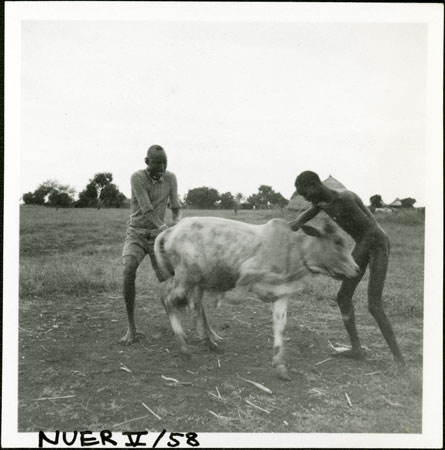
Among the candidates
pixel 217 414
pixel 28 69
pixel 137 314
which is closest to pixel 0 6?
pixel 28 69

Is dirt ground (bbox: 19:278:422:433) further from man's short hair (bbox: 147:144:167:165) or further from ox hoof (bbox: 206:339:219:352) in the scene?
man's short hair (bbox: 147:144:167:165)

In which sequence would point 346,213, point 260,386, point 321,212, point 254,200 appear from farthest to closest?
1. point 254,200
2. point 321,212
3. point 346,213
4. point 260,386

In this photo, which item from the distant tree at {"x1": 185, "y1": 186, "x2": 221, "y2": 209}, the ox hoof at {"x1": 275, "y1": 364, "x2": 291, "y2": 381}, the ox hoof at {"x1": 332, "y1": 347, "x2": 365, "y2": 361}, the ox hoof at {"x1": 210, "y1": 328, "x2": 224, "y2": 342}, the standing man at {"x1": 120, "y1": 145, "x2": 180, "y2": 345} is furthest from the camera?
the distant tree at {"x1": 185, "y1": 186, "x2": 221, "y2": 209}

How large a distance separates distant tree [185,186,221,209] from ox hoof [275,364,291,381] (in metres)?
1.41

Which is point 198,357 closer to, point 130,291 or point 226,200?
point 130,291

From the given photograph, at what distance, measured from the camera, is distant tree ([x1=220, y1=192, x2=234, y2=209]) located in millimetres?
4035

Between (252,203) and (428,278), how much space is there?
1.57 metres

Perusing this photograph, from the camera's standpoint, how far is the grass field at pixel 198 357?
3.36 m

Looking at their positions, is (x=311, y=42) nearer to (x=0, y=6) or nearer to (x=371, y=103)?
(x=371, y=103)

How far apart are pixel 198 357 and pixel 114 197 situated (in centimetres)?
155

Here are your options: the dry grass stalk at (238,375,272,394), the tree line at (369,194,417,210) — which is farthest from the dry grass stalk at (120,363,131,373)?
the tree line at (369,194,417,210)

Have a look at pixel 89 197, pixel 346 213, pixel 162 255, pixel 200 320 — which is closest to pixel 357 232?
pixel 346 213

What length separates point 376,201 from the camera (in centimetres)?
388

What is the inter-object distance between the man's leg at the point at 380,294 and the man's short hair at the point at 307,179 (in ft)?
2.34
